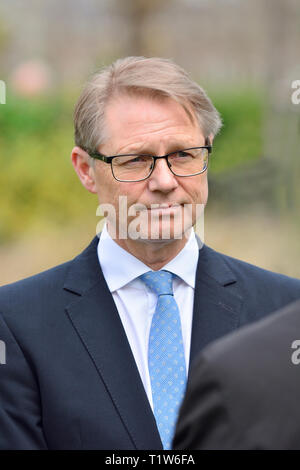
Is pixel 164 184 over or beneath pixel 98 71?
beneath

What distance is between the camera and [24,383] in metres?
2.28

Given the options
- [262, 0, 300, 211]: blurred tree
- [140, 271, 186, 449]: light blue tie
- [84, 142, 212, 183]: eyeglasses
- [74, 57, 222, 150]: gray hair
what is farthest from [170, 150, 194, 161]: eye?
[262, 0, 300, 211]: blurred tree

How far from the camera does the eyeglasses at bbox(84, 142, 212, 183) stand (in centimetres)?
241

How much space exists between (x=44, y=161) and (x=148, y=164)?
5529 millimetres

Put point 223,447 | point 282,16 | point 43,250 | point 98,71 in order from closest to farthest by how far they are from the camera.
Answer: point 223,447, point 98,71, point 43,250, point 282,16

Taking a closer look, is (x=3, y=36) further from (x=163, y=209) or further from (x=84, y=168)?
(x=163, y=209)

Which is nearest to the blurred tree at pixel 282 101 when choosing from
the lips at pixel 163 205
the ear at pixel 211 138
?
the ear at pixel 211 138

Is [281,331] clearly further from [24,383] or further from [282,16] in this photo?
[282,16]

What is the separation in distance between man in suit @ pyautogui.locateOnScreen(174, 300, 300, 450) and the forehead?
3.86 feet

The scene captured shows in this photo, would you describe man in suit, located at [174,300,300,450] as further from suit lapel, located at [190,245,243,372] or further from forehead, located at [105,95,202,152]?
forehead, located at [105,95,202,152]

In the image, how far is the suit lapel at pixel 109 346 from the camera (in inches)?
88.0

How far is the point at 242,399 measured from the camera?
1285 mm
